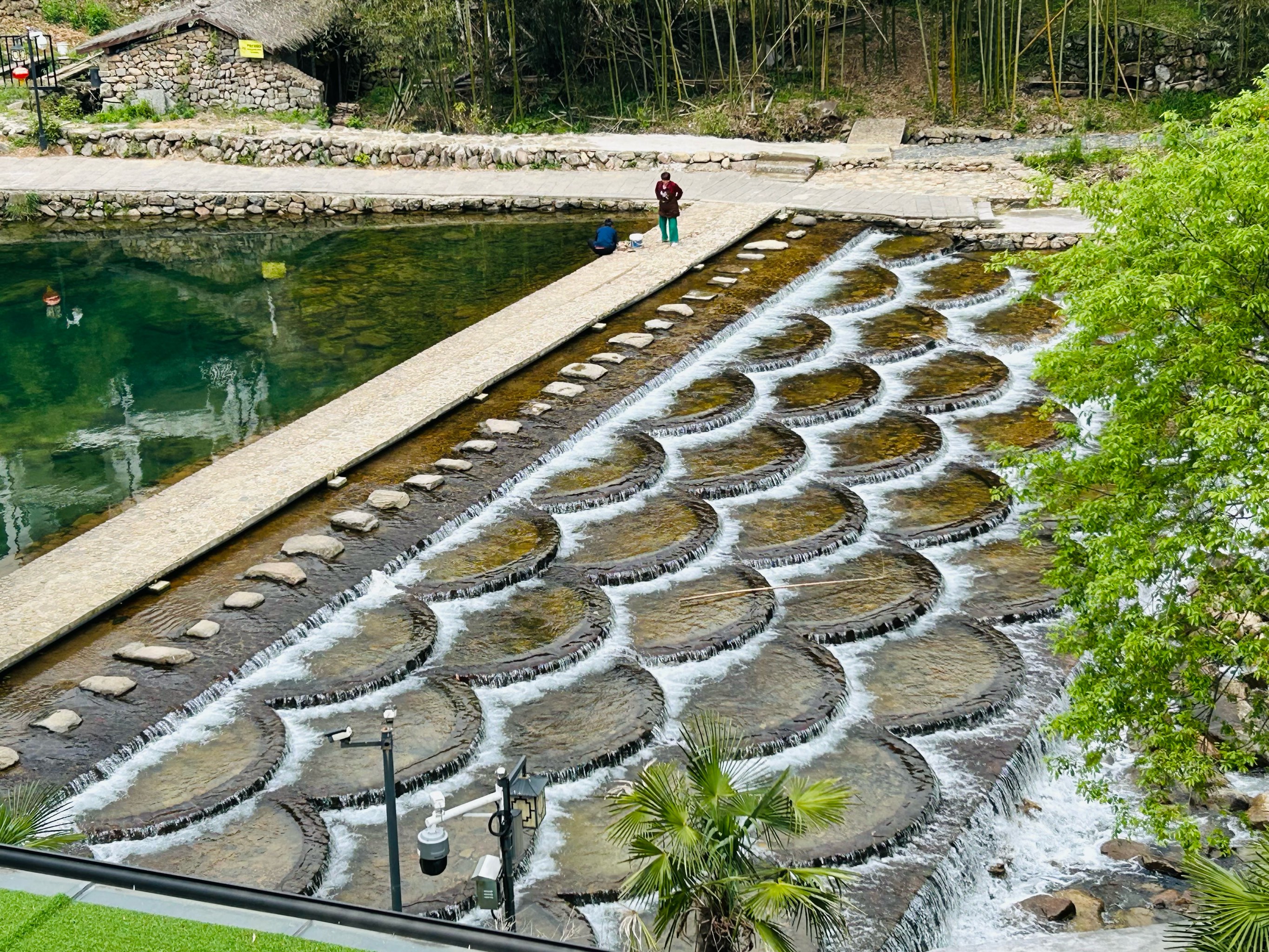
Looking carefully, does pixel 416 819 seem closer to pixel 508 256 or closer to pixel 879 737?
pixel 879 737

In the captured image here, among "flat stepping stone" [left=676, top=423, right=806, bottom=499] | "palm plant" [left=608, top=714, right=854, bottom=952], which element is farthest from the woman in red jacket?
"palm plant" [left=608, top=714, right=854, bottom=952]

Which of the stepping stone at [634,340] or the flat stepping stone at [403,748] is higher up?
the stepping stone at [634,340]

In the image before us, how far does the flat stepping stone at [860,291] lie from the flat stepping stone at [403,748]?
11.6 metres

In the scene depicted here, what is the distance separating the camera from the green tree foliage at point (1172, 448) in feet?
30.1

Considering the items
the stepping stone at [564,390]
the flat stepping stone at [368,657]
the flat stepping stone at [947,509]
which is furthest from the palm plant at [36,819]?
the stepping stone at [564,390]

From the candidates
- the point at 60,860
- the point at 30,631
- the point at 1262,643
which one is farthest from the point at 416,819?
the point at 1262,643

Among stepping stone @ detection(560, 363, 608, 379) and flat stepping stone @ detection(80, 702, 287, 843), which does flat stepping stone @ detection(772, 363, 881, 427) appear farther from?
flat stepping stone @ detection(80, 702, 287, 843)

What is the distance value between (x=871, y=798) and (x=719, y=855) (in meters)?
3.84

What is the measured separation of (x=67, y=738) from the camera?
12086 mm

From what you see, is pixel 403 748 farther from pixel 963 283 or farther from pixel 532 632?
pixel 963 283

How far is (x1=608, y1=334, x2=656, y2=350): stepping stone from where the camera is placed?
20750 mm

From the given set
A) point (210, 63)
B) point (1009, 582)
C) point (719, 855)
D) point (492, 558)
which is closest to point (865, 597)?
point (1009, 582)

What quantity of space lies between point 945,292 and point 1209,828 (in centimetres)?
1292

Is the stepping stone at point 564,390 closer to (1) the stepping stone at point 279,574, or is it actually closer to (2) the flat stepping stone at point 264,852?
(1) the stepping stone at point 279,574
